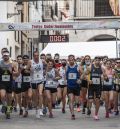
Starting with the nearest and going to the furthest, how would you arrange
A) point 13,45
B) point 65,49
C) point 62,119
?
1. point 62,119
2. point 65,49
3. point 13,45

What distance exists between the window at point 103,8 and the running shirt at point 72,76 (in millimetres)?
22388

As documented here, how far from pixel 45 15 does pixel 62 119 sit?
35644 mm

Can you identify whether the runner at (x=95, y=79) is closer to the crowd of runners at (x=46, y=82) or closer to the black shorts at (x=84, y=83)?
the crowd of runners at (x=46, y=82)

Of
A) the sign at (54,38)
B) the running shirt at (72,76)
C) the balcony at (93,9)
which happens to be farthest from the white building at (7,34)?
the running shirt at (72,76)

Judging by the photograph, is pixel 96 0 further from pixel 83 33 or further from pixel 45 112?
pixel 45 112

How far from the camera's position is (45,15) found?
168 feet

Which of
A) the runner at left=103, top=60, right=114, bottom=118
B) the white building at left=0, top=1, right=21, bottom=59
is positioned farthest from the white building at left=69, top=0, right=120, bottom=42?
the runner at left=103, top=60, right=114, bottom=118

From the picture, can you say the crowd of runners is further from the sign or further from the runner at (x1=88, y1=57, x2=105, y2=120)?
the sign

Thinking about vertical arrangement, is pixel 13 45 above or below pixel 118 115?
above

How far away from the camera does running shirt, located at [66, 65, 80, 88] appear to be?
16.6m

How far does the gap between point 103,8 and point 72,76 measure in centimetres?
2290

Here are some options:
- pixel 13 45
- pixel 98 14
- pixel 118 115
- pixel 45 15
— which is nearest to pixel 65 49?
pixel 13 45

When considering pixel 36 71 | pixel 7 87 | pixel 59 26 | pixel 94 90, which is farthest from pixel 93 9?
pixel 7 87

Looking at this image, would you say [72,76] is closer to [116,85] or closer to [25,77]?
[25,77]
